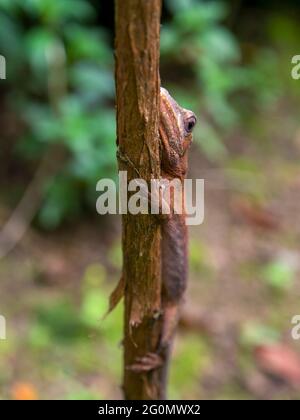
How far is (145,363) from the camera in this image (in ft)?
6.10

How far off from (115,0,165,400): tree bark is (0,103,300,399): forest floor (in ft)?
4.71

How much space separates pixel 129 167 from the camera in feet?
4.59

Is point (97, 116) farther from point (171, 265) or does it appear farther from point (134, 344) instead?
point (134, 344)

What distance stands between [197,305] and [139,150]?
2.83 m

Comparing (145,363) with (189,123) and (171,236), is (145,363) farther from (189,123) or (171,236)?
(189,123)

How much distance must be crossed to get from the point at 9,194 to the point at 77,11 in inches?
54.9

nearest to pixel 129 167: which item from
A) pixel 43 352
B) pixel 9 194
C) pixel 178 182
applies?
pixel 178 182

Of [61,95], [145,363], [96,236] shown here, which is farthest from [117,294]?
[96,236]

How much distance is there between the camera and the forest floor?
3.40m

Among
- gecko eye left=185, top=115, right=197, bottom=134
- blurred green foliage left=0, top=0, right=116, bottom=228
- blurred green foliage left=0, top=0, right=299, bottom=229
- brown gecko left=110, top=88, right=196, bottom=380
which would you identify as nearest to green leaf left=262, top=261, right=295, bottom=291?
blurred green foliage left=0, top=0, right=299, bottom=229

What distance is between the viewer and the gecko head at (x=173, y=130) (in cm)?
164

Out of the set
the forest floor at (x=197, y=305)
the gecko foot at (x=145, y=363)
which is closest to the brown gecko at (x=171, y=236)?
the gecko foot at (x=145, y=363)

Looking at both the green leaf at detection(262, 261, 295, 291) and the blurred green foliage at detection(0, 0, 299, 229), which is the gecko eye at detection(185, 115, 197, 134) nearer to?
the blurred green foliage at detection(0, 0, 299, 229)

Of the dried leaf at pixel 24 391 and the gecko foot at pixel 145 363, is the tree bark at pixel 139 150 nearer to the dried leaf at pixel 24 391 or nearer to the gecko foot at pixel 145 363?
the gecko foot at pixel 145 363
